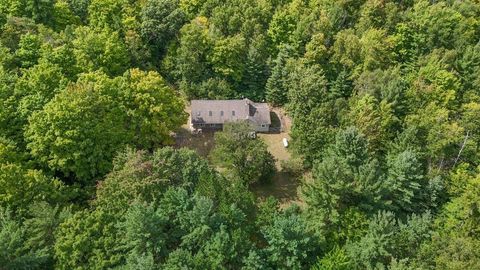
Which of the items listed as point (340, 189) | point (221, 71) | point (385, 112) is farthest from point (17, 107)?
point (385, 112)

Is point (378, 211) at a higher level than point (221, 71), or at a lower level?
lower

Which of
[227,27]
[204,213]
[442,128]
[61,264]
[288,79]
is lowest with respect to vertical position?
[61,264]

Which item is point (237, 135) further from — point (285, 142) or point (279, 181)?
point (285, 142)

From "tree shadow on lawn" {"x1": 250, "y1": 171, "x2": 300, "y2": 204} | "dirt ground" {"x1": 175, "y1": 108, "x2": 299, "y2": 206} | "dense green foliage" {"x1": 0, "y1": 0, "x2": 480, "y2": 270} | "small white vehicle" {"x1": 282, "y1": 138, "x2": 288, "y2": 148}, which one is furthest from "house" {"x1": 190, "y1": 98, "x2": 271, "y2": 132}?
"tree shadow on lawn" {"x1": 250, "y1": 171, "x2": 300, "y2": 204}

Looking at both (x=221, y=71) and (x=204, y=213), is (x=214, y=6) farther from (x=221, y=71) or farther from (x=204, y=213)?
(x=204, y=213)

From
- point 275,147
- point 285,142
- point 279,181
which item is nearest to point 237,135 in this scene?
point 279,181

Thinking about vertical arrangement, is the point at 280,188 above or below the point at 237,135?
below

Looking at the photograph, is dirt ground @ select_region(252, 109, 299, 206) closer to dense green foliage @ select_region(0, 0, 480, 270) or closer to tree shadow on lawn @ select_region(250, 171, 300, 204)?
tree shadow on lawn @ select_region(250, 171, 300, 204)
